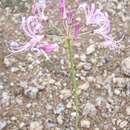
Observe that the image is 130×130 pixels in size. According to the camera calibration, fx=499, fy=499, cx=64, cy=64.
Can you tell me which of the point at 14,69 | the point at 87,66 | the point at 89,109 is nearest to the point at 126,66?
the point at 87,66

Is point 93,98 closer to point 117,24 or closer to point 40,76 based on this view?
point 40,76

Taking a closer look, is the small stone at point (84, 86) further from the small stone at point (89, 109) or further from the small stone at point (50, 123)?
the small stone at point (50, 123)

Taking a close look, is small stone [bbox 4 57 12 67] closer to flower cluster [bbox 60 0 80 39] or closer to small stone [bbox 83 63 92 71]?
small stone [bbox 83 63 92 71]

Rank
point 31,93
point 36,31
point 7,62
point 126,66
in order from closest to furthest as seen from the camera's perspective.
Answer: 1. point 36,31
2. point 31,93
3. point 126,66
4. point 7,62

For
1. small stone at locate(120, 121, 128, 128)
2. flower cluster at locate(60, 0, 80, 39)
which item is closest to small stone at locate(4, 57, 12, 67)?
small stone at locate(120, 121, 128, 128)

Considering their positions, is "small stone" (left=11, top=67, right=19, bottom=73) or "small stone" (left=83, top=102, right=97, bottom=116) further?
"small stone" (left=11, top=67, right=19, bottom=73)

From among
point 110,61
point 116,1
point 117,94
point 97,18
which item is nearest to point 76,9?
point 116,1

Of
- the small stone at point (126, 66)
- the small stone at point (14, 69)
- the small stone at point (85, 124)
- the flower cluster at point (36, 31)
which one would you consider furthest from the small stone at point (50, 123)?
the flower cluster at point (36, 31)

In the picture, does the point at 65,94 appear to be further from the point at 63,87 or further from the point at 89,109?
the point at 89,109
